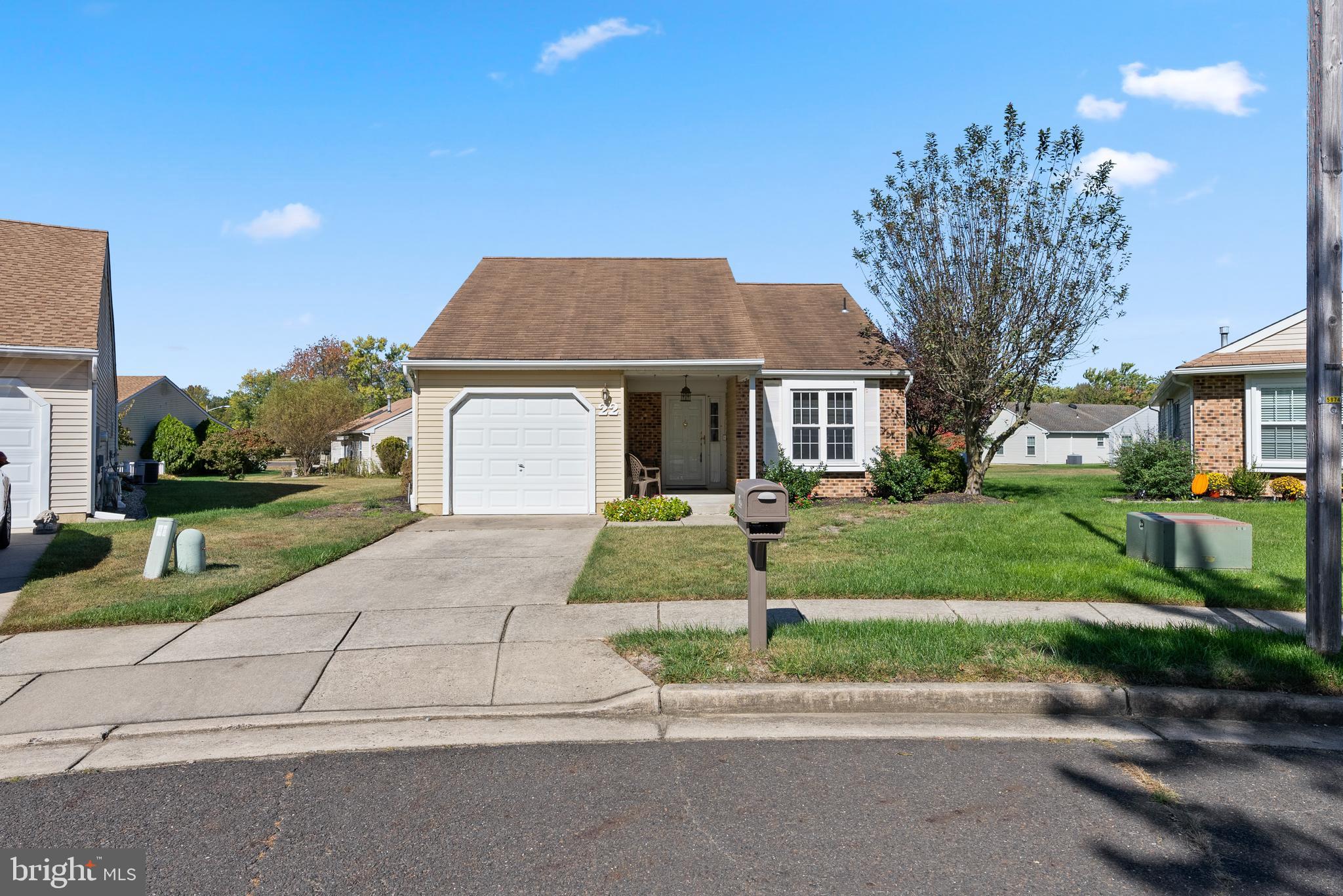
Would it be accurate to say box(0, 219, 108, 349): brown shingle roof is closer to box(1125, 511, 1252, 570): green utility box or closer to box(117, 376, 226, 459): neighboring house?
box(117, 376, 226, 459): neighboring house

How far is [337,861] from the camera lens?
11.1ft

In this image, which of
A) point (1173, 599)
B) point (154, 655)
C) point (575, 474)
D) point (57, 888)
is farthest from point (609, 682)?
point (575, 474)

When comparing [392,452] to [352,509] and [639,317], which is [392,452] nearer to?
[352,509]

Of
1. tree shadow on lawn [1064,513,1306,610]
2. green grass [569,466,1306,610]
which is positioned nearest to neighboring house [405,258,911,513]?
green grass [569,466,1306,610]

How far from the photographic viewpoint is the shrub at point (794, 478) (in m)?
16.4

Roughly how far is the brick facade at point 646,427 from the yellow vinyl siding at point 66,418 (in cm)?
1055

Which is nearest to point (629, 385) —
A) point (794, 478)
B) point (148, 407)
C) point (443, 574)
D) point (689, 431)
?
point (689, 431)

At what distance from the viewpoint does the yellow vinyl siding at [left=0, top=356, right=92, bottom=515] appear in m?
14.0

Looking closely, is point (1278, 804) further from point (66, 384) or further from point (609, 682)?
point (66, 384)

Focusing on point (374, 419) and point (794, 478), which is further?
point (374, 419)

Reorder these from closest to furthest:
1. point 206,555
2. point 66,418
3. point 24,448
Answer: point 206,555 < point 24,448 < point 66,418

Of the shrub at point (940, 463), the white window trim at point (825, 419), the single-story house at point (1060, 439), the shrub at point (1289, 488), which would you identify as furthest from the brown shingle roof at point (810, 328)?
the single-story house at point (1060, 439)

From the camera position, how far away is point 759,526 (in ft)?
18.2

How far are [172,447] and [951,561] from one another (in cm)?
3540
